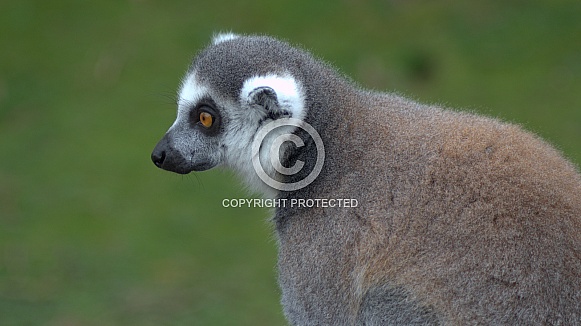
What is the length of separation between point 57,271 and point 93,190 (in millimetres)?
1105

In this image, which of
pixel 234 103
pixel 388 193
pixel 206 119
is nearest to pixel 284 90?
pixel 234 103

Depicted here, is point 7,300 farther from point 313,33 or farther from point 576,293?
point 576,293

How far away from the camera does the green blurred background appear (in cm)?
805

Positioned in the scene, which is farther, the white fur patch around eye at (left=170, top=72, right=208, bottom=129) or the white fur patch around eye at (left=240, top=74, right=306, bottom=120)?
the white fur patch around eye at (left=170, top=72, right=208, bottom=129)

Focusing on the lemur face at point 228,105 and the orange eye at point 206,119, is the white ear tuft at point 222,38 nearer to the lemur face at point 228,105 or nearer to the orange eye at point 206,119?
the lemur face at point 228,105

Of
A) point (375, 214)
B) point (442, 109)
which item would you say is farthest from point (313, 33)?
point (375, 214)

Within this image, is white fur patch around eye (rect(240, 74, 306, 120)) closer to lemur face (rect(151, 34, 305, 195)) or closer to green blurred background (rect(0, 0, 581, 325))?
lemur face (rect(151, 34, 305, 195))

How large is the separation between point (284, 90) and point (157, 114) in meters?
5.90

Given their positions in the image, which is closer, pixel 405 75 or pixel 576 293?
pixel 576 293

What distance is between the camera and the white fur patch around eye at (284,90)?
3.94m

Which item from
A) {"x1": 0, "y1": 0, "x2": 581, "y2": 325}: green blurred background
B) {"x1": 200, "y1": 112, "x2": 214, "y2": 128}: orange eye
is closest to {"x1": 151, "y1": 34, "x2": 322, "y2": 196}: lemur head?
{"x1": 200, "y1": 112, "x2": 214, "y2": 128}: orange eye

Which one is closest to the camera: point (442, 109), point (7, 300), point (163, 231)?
point (442, 109)

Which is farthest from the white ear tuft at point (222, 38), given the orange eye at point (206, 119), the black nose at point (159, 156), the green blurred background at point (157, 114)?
the green blurred background at point (157, 114)

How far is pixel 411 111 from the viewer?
13.8ft
